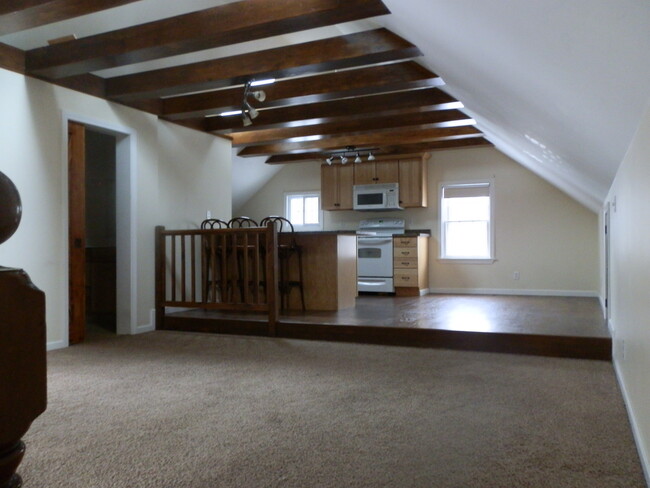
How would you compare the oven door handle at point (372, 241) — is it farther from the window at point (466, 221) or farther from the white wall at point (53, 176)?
the white wall at point (53, 176)

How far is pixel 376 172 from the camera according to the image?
26.6 feet

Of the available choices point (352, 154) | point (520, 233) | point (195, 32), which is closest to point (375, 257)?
point (352, 154)

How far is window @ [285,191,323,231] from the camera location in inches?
347

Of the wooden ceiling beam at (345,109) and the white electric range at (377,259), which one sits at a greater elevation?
the wooden ceiling beam at (345,109)

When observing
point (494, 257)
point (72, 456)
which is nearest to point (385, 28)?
point (72, 456)

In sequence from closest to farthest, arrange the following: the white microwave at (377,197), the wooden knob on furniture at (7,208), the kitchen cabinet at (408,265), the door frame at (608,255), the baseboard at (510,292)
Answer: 1. the wooden knob on furniture at (7,208)
2. the door frame at (608,255)
3. the baseboard at (510,292)
4. the kitchen cabinet at (408,265)
5. the white microwave at (377,197)

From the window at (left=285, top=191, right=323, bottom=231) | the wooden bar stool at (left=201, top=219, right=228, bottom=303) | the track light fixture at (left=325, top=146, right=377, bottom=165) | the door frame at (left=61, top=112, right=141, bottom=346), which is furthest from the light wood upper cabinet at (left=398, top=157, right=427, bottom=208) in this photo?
the door frame at (left=61, top=112, right=141, bottom=346)

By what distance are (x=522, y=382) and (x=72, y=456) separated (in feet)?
7.98

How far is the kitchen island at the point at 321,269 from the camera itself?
5.54 meters

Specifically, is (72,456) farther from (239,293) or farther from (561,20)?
(239,293)

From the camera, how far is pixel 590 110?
2.22 metres

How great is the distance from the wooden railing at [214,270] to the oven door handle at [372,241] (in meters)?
2.45

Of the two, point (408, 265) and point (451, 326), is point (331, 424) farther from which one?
point (408, 265)

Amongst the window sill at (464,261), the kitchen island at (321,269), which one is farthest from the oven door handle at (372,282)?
the kitchen island at (321,269)
